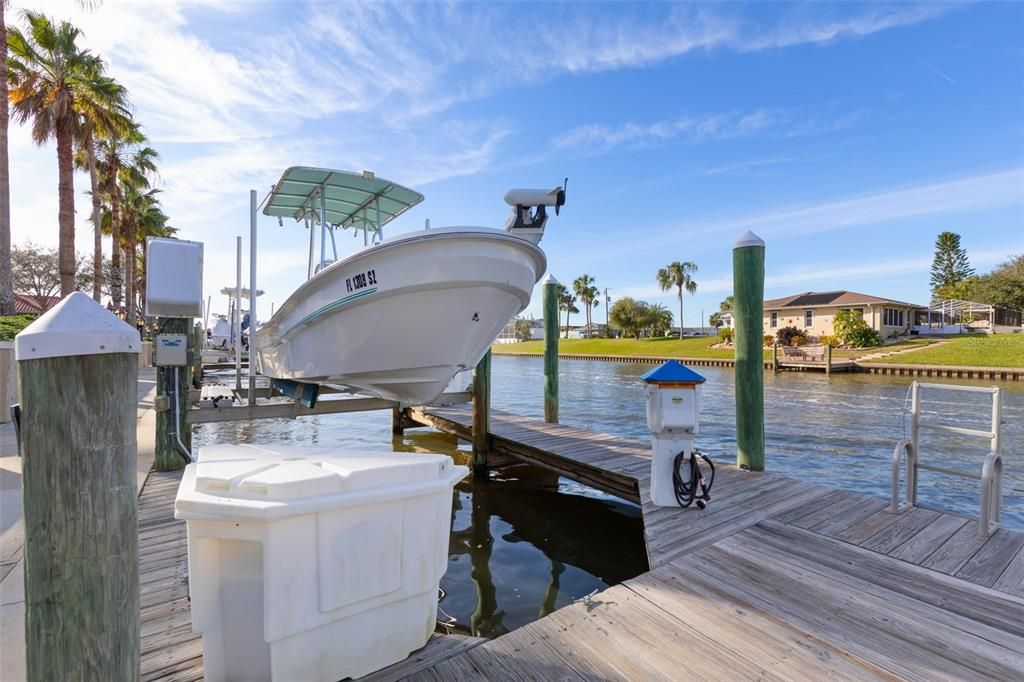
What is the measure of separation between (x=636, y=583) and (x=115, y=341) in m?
3.09

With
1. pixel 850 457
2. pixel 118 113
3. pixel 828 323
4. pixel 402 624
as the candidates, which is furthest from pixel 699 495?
pixel 828 323

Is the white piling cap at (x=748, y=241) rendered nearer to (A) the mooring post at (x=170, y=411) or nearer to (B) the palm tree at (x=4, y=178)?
(A) the mooring post at (x=170, y=411)

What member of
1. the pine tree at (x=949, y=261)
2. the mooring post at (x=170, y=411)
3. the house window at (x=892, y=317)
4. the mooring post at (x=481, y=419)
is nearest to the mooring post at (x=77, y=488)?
the mooring post at (x=170, y=411)

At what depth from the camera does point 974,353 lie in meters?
29.8

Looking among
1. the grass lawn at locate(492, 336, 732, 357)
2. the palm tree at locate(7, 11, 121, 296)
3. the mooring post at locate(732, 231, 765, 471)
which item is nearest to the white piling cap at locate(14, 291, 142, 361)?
the mooring post at locate(732, 231, 765, 471)

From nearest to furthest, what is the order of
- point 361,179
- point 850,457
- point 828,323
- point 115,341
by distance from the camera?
1. point 115,341
2. point 361,179
3. point 850,457
4. point 828,323

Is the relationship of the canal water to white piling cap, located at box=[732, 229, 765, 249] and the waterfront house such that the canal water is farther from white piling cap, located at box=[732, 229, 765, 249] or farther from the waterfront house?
the waterfront house

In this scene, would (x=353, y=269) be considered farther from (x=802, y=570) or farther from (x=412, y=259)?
(x=802, y=570)

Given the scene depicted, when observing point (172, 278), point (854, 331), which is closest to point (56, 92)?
point (172, 278)

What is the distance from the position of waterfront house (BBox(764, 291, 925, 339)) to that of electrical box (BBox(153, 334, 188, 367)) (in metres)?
46.8

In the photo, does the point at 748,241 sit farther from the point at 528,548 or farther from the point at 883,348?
the point at 883,348

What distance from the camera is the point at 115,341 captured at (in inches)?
61.7

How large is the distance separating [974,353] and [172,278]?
39.7 metres

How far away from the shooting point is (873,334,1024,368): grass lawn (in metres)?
28.2
